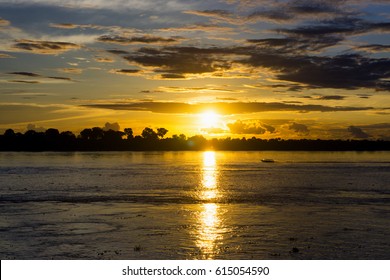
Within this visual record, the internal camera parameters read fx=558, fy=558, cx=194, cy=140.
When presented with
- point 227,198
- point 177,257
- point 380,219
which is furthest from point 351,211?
point 177,257

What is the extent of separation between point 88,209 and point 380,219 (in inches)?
933

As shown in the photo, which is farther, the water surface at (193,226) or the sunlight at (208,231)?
the sunlight at (208,231)

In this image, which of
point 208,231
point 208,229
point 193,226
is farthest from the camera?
point 193,226

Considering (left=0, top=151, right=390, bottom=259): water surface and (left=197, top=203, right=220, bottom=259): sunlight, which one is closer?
(left=0, top=151, right=390, bottom=259): water surface

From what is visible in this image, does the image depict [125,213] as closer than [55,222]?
No

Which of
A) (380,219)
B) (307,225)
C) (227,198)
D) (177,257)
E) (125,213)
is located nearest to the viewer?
(177,257)

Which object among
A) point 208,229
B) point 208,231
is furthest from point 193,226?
point 208,231

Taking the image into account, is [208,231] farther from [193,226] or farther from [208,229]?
[193,226]

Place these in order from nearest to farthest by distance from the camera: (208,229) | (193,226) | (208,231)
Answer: (208,231), (208,229), (193,226)

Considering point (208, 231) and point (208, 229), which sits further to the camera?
point (208, 229)

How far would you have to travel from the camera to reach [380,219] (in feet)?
135
